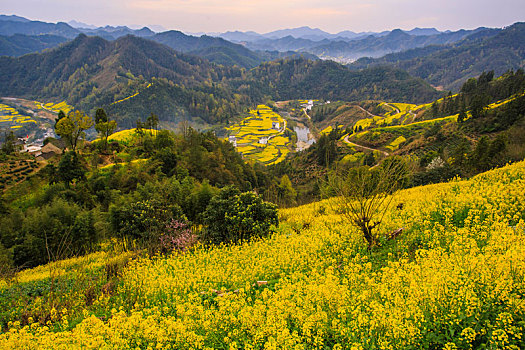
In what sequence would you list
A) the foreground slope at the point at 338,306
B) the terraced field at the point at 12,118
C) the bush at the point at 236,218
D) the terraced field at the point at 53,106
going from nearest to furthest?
the foreground slope at the point at 338,306, the bush at the point at 236,218, the terraced field at the point at 12,118, the terraced field at the point at 53,106

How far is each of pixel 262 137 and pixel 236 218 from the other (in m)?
106

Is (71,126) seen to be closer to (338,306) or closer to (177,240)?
(177,240)

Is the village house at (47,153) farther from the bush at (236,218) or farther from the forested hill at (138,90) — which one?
the forested hill at (138,90)

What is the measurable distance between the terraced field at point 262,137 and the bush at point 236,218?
7287 cm

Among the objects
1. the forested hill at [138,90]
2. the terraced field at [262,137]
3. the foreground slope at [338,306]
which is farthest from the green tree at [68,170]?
the forested hill at [138,90]

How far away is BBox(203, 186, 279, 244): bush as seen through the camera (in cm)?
1355

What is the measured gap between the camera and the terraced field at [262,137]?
96.4m

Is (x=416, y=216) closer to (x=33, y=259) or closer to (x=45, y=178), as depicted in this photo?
(x=33, y=259)

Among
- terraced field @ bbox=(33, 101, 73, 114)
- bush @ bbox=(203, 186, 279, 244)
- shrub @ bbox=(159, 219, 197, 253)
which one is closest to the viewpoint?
shrub @ bbox=(159, 219, 197, 253)

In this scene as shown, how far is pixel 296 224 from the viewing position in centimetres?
1505

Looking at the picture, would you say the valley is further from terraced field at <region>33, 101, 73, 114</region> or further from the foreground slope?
terraced field at <region>33, 101, 73, 114</region>

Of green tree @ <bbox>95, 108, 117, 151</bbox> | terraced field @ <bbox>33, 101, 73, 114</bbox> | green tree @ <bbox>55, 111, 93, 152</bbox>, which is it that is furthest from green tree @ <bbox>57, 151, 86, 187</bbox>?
terraced field @ <bbox>33, 101, 73, 114</bbox>

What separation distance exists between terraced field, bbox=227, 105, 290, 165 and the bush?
A: 72.9 meters

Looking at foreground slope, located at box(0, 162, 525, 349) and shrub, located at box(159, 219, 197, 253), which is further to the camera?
shrub, located at box(159, 219, 197, 253)
